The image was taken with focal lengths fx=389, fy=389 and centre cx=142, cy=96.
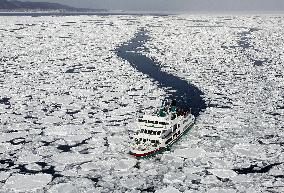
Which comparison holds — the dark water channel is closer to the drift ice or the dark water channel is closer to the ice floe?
the ice floe

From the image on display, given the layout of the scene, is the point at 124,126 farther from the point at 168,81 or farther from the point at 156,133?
the point at 168,81

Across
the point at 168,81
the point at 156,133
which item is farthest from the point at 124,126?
the point at 168,81

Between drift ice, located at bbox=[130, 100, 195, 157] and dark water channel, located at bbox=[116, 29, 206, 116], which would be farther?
dark water channel, located at bbox=[116, 29, 206, 116]

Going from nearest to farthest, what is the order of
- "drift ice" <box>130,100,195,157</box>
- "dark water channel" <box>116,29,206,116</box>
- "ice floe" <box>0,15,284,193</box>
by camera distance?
"ice floe" <box>0,15,284,193</box>
"drift ice" <box>130,100,195,157</box>
"dark water channel" <box>116,29,206,116</box>

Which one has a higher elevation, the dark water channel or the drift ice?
the dark water channel

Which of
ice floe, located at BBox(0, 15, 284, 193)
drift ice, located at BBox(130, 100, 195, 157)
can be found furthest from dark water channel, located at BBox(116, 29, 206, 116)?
drift ice, located at BBox(130, 100, 195, 157)

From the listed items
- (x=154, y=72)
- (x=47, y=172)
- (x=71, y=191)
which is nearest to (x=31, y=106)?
(x=47, y=172)

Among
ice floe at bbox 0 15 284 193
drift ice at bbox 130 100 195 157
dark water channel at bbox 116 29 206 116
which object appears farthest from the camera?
dark water channel at bbox 116 29 206 116
